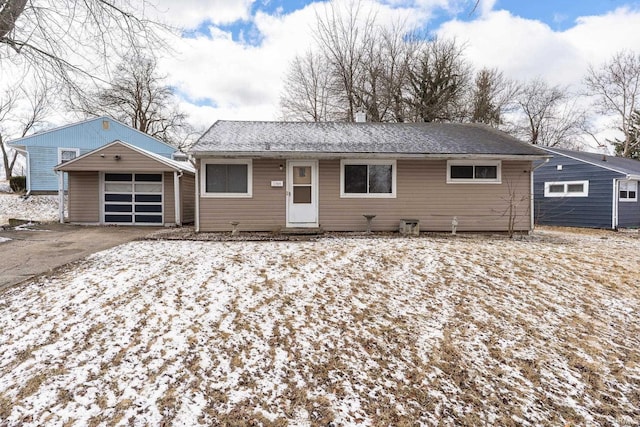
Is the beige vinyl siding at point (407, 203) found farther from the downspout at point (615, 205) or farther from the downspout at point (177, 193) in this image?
the downspout at point (615, 205)

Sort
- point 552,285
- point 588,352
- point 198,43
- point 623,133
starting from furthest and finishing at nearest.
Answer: point 623,133, point 198,43, point 552,285, point 588,352

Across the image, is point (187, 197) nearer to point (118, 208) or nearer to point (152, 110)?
point (118, 208)

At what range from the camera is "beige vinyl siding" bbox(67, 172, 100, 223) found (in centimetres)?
1176

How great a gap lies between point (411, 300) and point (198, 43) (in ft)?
22.9

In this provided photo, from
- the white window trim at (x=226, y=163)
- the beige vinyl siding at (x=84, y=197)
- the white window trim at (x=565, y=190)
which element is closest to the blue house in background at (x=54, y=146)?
the beige vinyl siding at (x=84, y=197)

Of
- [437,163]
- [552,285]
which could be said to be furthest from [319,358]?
[437,163]

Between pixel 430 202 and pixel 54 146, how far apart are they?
18.6 meters

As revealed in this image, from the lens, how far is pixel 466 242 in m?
8.30

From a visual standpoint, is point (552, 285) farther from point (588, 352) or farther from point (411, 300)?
point (411, 300)

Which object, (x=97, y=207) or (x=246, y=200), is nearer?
(x=246, y=200)

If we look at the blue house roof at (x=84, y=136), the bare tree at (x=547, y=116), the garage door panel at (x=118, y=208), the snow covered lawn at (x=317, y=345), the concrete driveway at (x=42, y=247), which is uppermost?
the bare tree at (x=547, y=116)

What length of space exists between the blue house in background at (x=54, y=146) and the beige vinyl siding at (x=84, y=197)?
538 centimetres

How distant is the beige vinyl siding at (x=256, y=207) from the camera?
934 cm

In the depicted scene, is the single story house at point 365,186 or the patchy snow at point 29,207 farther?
the patchy snow at point 29,207
